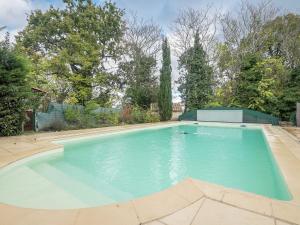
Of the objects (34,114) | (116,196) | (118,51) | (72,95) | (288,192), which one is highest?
(118,51)

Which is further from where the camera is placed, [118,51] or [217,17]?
[217,17]

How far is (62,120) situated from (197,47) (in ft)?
→ 44.4

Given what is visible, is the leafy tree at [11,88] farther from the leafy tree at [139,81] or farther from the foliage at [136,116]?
the leafy tree at [139,81]

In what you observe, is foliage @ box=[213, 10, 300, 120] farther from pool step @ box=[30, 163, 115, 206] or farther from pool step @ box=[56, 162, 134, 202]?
pool step @ box=[30, 163, 115, 206]

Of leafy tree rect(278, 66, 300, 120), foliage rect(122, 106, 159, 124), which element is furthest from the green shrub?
leafy tree rect(278, 66, 300, 120)

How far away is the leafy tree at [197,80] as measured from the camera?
19016 millimetres

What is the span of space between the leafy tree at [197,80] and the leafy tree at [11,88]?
45.0ft

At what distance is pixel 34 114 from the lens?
10102mm

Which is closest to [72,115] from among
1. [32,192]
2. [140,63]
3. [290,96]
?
[32,192]

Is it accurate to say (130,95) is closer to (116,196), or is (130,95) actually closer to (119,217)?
(116,196)

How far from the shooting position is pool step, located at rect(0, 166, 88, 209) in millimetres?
3115

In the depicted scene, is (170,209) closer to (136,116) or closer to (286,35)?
(136,116)

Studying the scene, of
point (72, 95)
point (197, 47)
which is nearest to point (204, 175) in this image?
point (72, 95)

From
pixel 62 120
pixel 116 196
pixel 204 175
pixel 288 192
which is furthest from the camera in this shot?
pixel 62 120
